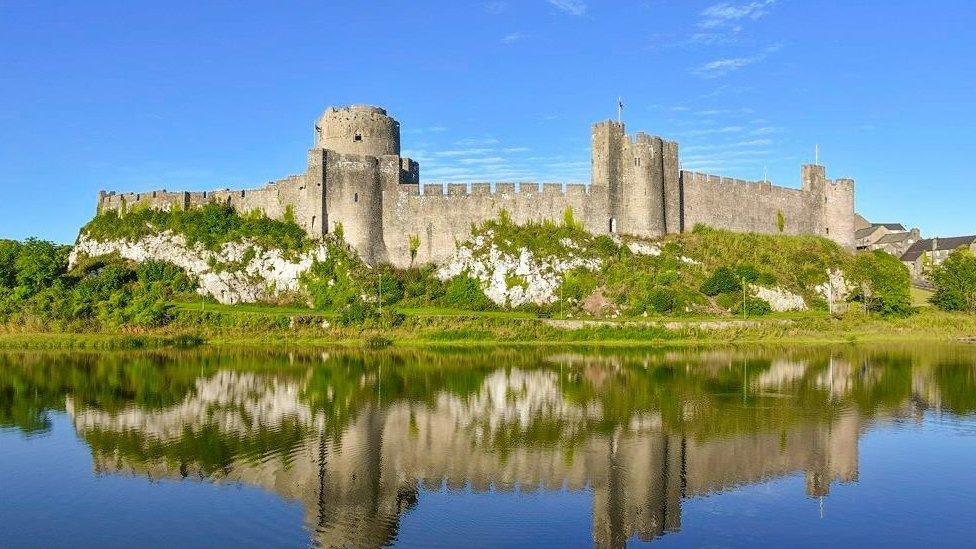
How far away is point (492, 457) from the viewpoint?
11492 mm

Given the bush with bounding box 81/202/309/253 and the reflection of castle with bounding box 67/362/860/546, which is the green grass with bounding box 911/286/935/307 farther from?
the bush with bounding box 81/202/309/253

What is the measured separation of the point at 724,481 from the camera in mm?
10289

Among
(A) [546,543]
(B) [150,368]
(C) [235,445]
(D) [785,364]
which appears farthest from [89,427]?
(D) [785,364]

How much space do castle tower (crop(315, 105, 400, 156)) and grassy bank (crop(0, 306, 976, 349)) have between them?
8.23m

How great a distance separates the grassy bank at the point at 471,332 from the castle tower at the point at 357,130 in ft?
27.0

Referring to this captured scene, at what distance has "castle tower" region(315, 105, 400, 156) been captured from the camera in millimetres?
33562

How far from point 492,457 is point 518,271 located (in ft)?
61.7

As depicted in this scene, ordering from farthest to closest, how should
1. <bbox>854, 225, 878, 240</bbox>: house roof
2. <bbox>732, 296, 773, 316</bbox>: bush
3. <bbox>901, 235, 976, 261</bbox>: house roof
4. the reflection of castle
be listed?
<bbox>854, 225, 878, 240</bbox>: house roof, <bbox>901, 235, 976, 261</bbox>: house roof, <bbox>732, 296, 773, 316</bbox>: bush, the reflection of castle

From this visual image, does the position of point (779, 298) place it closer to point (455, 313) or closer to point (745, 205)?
point (745, 205)

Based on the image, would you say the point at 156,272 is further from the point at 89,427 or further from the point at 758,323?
the point at 758,323

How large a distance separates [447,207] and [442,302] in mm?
4428

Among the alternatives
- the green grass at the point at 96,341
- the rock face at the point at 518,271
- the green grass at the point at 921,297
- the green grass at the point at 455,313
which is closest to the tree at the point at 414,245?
the rock face at the point at 518,271

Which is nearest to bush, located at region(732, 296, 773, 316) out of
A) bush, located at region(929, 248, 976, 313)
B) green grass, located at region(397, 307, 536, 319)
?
green grass, located at region(397, 307, 536, 319)

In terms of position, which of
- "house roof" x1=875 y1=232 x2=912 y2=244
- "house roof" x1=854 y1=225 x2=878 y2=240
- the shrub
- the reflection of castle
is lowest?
the reflection of castle
